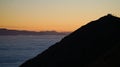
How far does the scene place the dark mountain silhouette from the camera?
6930mm

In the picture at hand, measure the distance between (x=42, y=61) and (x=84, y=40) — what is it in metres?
1.69

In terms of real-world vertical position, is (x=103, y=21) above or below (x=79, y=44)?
above

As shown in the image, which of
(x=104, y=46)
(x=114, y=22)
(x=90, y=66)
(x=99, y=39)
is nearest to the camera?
(x=90, y=66)

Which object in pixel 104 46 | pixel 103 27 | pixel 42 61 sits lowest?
pixel 42 61

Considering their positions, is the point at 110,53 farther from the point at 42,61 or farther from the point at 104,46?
the point at 42,61

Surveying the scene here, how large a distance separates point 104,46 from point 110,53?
0.73m

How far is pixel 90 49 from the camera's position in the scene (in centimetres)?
782

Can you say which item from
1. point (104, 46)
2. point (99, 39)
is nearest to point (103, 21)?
point (99, 39)

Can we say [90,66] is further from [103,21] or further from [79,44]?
[103,21]

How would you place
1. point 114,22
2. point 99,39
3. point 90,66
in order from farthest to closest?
point 114,22
point 99,39
point 90,66

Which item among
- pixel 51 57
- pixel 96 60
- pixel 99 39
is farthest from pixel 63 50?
pixel 96 60

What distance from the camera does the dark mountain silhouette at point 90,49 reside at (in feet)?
22.7

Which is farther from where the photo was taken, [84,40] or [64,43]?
[64,43]

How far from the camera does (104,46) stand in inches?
301
